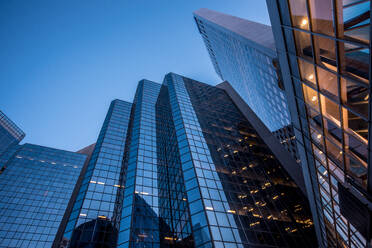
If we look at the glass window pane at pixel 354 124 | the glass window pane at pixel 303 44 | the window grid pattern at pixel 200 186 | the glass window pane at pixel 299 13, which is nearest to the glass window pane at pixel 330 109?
the glass window pane at pixel 354 124

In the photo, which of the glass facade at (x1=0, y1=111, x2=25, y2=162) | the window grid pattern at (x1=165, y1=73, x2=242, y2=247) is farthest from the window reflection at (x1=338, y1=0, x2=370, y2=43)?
the glass facade at (x1=0, y1=111, x2=25, y2=162)

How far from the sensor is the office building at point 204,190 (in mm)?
24516

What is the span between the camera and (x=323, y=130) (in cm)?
1163

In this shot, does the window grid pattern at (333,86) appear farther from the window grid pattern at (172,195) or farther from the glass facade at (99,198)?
the glass facade at (99,198)

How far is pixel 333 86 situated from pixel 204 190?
21.1 metres

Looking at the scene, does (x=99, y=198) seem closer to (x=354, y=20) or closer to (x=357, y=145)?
(x=357, y=145)

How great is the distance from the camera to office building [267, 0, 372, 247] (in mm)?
7234

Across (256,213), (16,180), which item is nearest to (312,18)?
(256,213)

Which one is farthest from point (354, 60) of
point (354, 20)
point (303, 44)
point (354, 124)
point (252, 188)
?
point (252, 188)

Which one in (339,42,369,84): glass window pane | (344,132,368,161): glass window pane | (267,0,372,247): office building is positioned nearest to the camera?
(339,42,369,84): glass window pane

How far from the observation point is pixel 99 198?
128ft

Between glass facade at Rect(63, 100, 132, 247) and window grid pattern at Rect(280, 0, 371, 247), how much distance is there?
3313 centimetres

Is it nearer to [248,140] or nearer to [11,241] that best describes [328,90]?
[248,140]

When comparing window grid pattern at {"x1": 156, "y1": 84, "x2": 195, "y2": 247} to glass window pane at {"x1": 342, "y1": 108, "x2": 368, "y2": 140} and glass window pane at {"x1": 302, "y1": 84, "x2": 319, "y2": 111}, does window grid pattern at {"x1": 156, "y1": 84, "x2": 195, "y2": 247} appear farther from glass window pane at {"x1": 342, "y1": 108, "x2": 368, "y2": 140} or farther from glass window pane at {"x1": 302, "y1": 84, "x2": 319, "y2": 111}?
glass window pane at {"x1": 342, "y1": 108, "x2": 368, "y2": 140}
